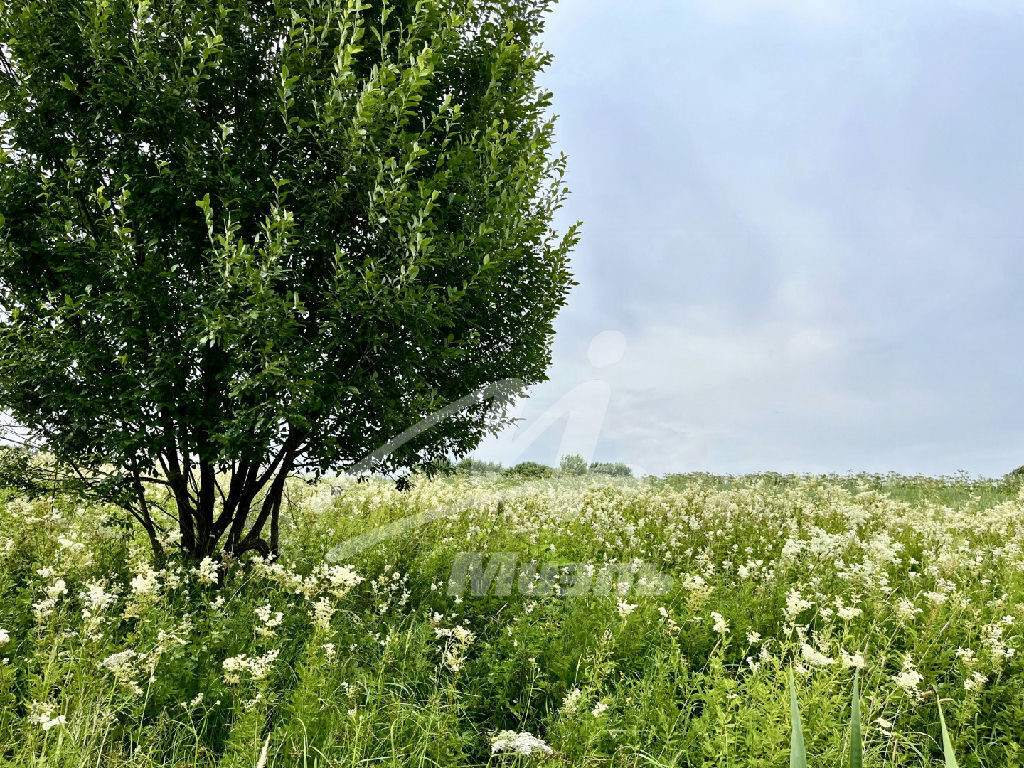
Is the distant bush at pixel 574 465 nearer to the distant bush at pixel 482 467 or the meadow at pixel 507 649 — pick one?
the distant bush at pixel 482 467

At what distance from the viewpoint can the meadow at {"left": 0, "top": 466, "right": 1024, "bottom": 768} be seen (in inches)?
157

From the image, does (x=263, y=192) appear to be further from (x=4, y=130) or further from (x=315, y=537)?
(x=315, y=537)

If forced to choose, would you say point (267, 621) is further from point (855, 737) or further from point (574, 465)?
point (574, 465)

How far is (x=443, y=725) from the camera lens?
13.0ft

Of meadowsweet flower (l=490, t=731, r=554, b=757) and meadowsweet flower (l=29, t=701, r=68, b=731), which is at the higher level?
meadowsweet flower (l=490, t=731, r=554, b=757)

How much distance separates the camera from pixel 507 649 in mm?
5758

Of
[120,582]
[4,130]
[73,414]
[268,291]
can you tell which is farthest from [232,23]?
[120,582]

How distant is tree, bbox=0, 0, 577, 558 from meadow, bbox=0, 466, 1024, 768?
1.60 metres

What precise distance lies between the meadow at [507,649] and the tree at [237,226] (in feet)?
5.24

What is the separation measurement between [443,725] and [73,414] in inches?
208

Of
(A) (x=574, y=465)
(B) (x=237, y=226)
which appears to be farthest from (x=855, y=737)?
(A) (x=574, y=465)

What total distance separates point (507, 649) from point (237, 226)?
478 centimetres

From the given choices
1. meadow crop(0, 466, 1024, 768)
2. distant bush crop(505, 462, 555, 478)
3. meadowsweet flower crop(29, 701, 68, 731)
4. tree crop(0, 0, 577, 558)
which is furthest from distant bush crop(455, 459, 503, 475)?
meadowsweet flower crop(29, 701, 68, 731)

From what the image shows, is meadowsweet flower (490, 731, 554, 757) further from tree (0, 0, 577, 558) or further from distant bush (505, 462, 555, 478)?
distant bush (505, 462, 555, 478)
